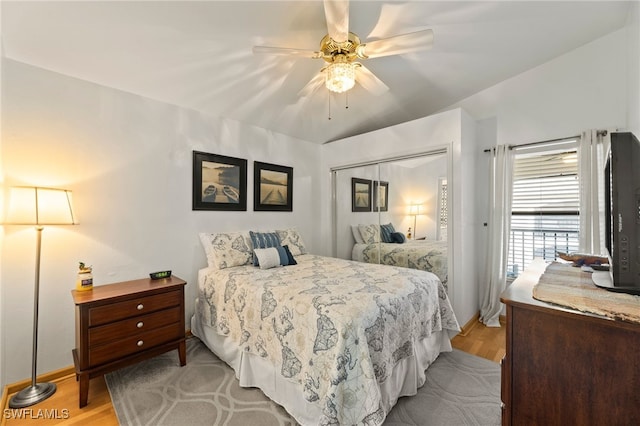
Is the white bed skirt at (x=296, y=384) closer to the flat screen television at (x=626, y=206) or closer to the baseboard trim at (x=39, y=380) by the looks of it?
the baseboard trim at (x=39, y=380)

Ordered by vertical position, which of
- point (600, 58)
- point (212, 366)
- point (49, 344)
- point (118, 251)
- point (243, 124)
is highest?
point (600, 58)

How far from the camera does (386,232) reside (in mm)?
3414

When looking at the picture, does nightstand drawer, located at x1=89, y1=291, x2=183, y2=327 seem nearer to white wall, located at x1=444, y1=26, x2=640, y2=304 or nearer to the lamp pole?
the lamp pole

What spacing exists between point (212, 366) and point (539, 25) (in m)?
4.07

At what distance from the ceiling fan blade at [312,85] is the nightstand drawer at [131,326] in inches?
98.0

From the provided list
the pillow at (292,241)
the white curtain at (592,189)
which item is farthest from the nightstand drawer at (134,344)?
the white curtain at (592,189)

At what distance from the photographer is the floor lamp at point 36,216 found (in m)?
1.69

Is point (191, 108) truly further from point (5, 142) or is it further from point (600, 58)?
point (600, 58)

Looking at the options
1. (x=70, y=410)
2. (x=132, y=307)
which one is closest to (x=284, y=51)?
(x=132, y=307)

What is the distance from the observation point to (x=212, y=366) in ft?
7.34

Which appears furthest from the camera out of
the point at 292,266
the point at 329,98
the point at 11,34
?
the point at 329,98

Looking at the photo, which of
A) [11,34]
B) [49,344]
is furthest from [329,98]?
[49,344]

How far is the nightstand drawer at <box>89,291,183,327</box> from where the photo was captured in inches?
71.8

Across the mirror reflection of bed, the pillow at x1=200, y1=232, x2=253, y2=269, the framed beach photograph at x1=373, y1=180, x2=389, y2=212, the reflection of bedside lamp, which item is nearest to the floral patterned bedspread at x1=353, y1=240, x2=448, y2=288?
the mirror reflection of bed
